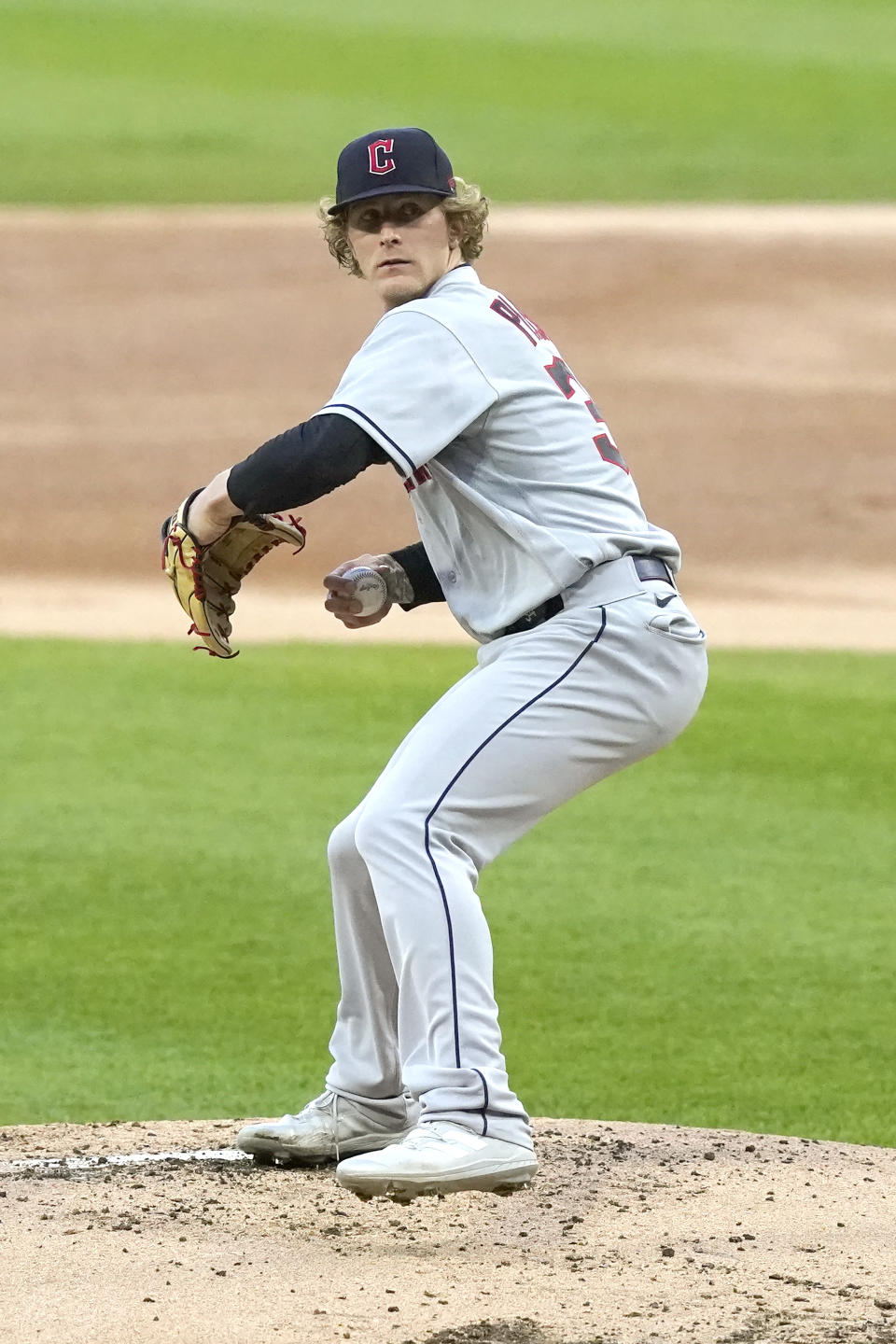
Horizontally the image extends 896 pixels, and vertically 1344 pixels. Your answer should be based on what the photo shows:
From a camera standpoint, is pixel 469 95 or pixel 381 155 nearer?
pixel 381 155

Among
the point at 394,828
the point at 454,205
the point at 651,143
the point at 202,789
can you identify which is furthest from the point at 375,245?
the point at 651,143

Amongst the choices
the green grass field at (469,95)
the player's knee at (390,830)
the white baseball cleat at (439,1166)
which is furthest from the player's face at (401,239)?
the green grass field at (469,95)

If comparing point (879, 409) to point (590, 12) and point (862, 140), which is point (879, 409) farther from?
point (590, 12)

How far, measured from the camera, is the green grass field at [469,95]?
20.2 metres

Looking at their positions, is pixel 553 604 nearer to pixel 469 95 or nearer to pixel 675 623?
pixel 675 623

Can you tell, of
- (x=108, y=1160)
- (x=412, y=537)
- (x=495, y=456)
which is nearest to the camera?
(x=495, y=456)

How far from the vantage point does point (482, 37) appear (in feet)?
82.7

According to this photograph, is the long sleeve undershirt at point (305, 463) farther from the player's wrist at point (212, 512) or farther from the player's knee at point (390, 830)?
the player's knee at point (390, 830)

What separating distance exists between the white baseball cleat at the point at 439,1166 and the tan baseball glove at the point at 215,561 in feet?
3.20

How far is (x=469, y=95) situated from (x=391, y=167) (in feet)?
65.8

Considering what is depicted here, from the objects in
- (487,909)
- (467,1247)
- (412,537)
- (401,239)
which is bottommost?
(467,1247)

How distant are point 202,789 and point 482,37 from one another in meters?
19.5

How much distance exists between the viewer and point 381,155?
3.48 metres

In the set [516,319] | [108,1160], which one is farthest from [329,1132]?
[516,319]
